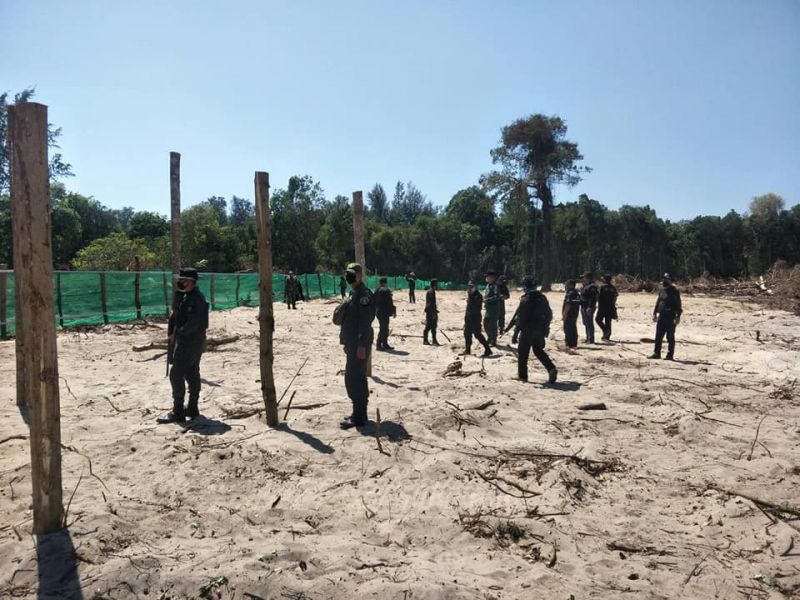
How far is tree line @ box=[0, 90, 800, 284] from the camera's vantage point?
1660 inches

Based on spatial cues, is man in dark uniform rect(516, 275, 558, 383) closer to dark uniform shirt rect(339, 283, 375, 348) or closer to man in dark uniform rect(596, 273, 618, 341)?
dark uniform shirt rect(339, 283, 375, 348)

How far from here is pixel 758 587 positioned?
3.35m

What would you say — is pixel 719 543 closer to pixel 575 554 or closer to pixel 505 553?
pixel 575 554

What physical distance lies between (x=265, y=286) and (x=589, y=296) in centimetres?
963

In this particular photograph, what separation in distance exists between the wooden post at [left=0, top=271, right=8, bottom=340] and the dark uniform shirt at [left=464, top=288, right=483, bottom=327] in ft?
32.4

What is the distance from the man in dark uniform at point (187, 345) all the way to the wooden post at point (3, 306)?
24.7 ft

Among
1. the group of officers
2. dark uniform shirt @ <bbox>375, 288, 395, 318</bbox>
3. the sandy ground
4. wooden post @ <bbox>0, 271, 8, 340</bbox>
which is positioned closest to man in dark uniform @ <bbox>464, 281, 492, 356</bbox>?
the group of officers

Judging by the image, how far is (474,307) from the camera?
11273 mm

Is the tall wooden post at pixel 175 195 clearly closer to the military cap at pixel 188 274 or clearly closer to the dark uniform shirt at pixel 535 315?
the military cap at pixel 188 274

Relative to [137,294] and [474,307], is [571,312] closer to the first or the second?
[474,307]

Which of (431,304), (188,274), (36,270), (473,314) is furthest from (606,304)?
(36,270)

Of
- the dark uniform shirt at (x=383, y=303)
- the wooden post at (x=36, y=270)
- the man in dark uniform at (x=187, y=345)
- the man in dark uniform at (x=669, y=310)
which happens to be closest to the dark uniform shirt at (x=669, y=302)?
the man in dark uniform at (x=669, y=310)

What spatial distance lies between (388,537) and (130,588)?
1709 mm

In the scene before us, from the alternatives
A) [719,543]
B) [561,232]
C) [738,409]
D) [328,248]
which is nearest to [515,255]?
[561,232]
